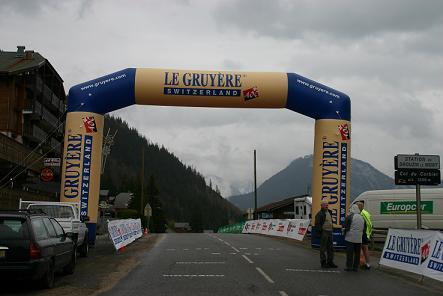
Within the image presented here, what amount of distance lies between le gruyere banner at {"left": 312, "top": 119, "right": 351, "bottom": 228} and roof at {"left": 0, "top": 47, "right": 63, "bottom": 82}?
3195 centimetres

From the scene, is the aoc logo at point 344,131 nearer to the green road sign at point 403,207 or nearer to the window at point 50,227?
the green road sign at point 403,207

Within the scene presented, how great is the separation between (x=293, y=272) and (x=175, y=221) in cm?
15595

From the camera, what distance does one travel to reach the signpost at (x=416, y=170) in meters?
18.6

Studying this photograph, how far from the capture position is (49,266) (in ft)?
35.5

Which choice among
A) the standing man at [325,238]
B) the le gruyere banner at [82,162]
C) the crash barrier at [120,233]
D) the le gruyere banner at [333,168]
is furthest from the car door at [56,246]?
the le gruyere banner at [333,168]

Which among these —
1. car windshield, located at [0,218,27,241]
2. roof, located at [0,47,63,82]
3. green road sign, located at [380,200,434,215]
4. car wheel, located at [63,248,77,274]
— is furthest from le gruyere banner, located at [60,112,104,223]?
roof, located at [0,47,63,82]

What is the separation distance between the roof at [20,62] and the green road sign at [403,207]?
31.1 m

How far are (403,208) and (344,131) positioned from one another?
9.63 m

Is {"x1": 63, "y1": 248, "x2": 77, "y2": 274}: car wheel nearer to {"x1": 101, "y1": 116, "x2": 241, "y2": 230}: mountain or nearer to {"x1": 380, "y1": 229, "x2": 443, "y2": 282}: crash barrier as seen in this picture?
{"x1": 380, "y1": 229, "x2": 443, "y2": 282}: crash barrier

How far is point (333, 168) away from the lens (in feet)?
69.9

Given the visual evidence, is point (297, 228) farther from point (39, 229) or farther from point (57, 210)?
point (39, 229)

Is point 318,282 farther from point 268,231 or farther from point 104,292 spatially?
point 268,231

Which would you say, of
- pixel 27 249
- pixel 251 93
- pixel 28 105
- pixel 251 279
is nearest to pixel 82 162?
pixel 251 93

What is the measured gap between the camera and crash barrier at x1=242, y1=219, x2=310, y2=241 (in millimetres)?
30503
